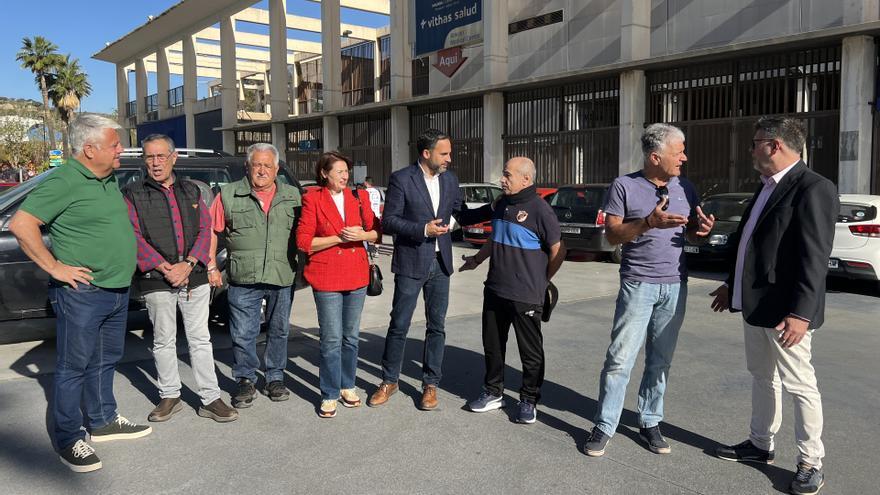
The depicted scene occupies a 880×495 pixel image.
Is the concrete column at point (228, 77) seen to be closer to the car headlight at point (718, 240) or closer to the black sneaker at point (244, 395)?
the car headlight at point (718, 240)

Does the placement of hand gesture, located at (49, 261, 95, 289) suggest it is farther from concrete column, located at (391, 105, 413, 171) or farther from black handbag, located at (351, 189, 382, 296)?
concrete column, located at (391, 105, 413, 171)

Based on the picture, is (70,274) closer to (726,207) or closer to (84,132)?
(84,132)

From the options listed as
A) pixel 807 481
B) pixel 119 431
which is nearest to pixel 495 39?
pixel 119 431

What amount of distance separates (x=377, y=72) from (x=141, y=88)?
68.3ft

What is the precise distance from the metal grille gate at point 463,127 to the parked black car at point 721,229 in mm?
10830

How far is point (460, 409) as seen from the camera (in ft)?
15.6

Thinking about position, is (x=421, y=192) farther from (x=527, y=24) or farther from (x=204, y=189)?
(x=527, y=24)

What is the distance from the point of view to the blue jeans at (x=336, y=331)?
15.0 feet

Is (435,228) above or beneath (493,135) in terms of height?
beneath

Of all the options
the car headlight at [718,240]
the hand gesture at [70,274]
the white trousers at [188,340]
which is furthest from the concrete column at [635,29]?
the hand gesture at [70,274]

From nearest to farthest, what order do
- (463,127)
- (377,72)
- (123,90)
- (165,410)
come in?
(165,410)
(463,127)
(377,72)
(123,90)

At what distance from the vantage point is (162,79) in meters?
41.1

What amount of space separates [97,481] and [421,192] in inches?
97.3

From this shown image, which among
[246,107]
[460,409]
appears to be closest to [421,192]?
[460,409]
